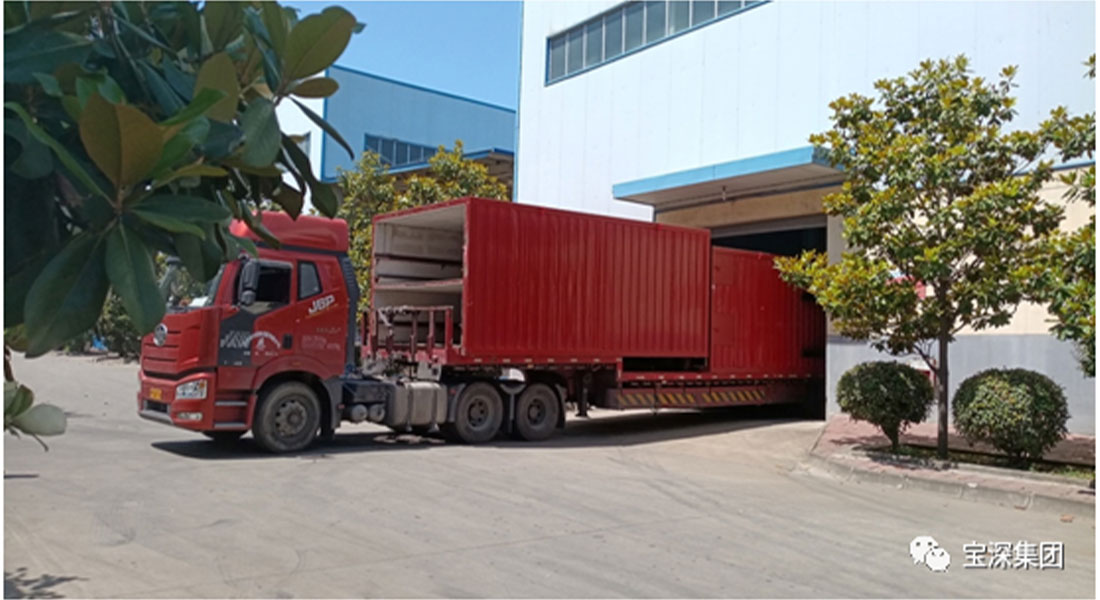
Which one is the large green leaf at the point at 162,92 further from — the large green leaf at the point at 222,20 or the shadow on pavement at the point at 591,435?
the shadow on pavement at the point at 591,435

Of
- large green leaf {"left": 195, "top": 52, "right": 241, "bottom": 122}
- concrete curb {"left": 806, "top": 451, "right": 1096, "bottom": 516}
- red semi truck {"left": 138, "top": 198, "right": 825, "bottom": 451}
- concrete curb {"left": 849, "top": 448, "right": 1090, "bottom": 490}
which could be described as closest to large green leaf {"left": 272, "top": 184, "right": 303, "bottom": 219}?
large green leaf {"left": 195, "top": 52, "right": 241, "bottom": 122}

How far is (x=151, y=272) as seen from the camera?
1.79 metres

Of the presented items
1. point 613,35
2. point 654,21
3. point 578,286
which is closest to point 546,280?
point 578,286

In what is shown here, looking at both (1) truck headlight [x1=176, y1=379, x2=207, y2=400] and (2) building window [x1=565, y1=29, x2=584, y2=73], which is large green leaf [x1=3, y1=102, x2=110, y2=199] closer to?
(1) truck headlight [x1=176, y1=379, x2=207, y2=400]

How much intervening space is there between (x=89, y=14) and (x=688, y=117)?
19060 millimetres

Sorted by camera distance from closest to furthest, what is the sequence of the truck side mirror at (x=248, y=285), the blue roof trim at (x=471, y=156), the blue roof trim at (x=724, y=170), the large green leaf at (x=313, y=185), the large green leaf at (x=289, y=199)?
the large green leaf at (x=313, y=185) → the large green leaf at (x=289, y=199) → the truck side mirror at (x=248, y=285) → the blue roof trim at (x=724, y=170) → the blue roof trim at (x=471, y=156)

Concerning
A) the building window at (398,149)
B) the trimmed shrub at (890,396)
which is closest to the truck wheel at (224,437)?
the trimmed shrub at (890,396)

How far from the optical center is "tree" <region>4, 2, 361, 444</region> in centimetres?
170

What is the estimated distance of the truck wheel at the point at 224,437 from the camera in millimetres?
12842

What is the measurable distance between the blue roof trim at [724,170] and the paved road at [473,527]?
6.09m

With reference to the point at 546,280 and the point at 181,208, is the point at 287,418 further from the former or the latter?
the point at 181,208

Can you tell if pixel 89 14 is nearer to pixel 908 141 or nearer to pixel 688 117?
pixel 908 141

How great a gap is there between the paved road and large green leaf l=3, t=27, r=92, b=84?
4349mm

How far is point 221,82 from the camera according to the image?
74.2 inches
